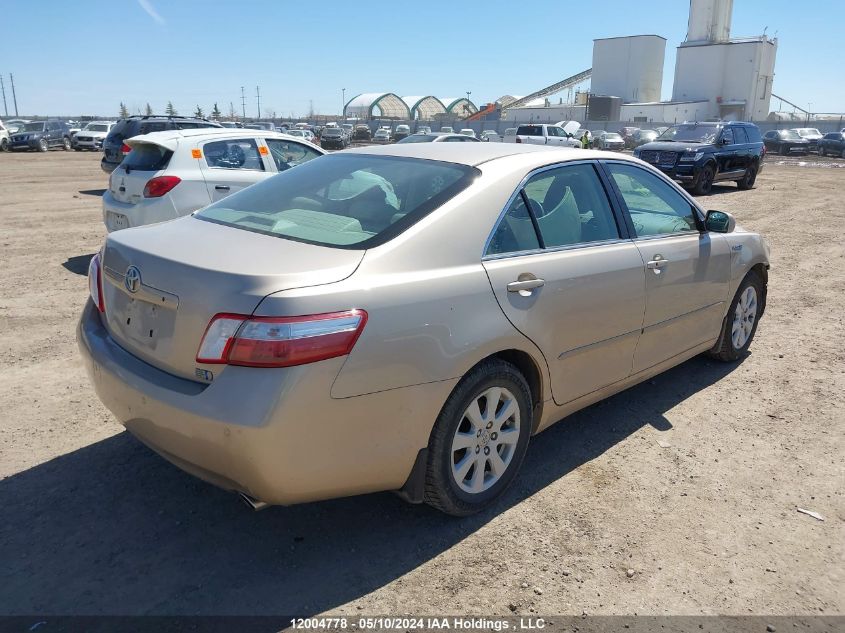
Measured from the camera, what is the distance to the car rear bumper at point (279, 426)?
243 centimetres

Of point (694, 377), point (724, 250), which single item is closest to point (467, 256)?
point (724, 250)

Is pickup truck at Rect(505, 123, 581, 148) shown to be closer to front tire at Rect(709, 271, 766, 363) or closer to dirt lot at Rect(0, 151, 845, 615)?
front tire at Rect(709, 271, 766, 363)

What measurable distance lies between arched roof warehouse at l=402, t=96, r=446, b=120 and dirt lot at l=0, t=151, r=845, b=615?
109 m

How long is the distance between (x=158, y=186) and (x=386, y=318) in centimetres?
598

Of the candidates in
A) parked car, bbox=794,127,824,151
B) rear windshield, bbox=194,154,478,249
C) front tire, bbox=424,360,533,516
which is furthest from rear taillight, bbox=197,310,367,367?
parked car, bbox=794,127,824,151

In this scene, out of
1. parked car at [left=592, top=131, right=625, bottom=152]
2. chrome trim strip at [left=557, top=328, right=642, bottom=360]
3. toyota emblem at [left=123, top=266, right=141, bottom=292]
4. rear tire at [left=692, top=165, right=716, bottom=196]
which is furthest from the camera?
parked car at [left=592, top=131, right=625, bottom=152]

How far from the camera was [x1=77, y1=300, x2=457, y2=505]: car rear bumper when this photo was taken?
7.98ft

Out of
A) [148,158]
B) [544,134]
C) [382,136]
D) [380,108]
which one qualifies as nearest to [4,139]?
[544,134]

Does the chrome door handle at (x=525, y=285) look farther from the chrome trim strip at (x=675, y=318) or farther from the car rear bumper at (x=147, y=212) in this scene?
the car rear bumper at (x=147, y=212)

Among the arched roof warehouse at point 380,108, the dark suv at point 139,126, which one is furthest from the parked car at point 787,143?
the arched roof warehouse at point 380,108

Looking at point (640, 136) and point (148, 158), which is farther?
point (640, 136)

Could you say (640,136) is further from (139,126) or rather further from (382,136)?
(139,126)

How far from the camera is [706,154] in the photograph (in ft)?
57.4

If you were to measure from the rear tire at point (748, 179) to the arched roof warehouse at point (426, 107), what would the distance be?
305 feet
